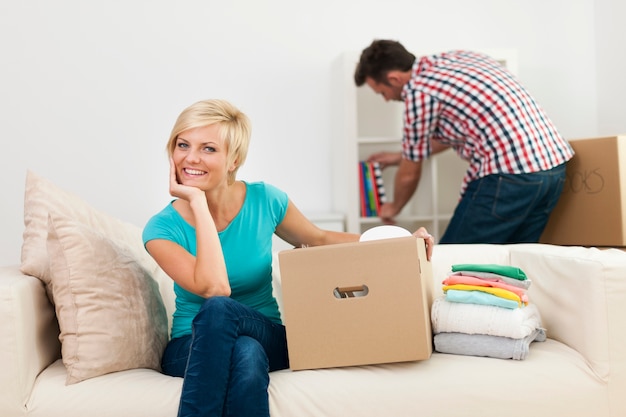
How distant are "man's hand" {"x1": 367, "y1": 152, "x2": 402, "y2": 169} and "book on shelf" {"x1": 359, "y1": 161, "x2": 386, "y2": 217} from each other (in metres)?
0.04

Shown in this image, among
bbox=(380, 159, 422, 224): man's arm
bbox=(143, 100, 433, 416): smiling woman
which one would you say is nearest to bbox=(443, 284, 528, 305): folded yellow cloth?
bbox=(143, 100, 433, 416): smiling woman

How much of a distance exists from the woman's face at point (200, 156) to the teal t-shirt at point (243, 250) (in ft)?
0.32

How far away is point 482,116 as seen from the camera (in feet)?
9.16

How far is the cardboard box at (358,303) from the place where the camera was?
1644mm

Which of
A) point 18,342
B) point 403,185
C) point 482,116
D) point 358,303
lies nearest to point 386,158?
point 403,185

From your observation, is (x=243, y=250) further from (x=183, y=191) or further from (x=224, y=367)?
(x=224, y=367)

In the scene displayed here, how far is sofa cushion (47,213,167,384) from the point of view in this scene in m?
1.69

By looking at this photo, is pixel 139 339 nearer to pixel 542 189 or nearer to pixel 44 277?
pixel 44 277

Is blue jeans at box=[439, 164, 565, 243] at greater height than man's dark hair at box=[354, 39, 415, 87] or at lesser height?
lesser

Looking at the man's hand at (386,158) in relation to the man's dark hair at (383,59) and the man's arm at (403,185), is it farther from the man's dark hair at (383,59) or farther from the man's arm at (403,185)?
the man's dark hair at (383,59)

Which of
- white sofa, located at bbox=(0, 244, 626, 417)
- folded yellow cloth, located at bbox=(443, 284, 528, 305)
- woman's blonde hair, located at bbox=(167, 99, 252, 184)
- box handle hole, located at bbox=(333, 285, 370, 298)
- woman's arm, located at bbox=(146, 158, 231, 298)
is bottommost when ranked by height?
white sofa, located at bbox=(0, 244, 626, 417)

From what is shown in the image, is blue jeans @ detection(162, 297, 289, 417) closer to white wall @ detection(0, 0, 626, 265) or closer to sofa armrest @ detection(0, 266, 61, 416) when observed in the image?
sofa armrest @ detection(0, 266, 61, 416)

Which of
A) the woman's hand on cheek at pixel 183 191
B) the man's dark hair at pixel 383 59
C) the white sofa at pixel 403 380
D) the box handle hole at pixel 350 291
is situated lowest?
the white sofa at pixel 403 380

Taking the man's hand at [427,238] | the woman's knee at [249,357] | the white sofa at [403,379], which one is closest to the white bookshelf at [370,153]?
the man's hand at [427,238]
